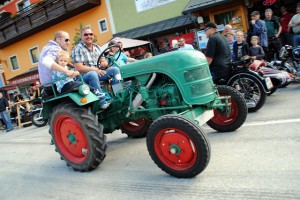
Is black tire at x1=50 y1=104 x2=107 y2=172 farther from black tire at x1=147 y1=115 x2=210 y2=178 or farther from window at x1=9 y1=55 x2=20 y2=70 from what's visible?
window at x1=9 y1=55 x2=20 y2=70

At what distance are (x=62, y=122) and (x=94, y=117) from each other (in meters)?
0.58

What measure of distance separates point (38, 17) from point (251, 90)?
19.5 metres

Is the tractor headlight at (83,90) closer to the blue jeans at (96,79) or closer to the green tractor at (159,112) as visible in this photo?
the green tractor at (159,112)

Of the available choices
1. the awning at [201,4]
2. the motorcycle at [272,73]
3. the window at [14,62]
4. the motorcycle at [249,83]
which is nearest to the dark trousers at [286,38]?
the awning at [201,4]

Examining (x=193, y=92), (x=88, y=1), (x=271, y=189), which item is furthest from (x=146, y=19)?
(x=271, y=189)

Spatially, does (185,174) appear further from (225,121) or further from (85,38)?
(85,38)

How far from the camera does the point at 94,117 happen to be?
3.94 metres

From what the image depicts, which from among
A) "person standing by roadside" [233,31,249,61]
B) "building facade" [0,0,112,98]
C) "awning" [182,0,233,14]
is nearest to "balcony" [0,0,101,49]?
"building facade" [0,0,112,98]

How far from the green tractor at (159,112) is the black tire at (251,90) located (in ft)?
4.29

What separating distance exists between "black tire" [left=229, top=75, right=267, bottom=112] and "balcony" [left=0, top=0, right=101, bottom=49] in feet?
47.6

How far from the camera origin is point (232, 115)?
4.45 meters

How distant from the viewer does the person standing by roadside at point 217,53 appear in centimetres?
536

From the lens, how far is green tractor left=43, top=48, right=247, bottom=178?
122 inches

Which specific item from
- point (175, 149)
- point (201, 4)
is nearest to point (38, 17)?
point (201, 4)
